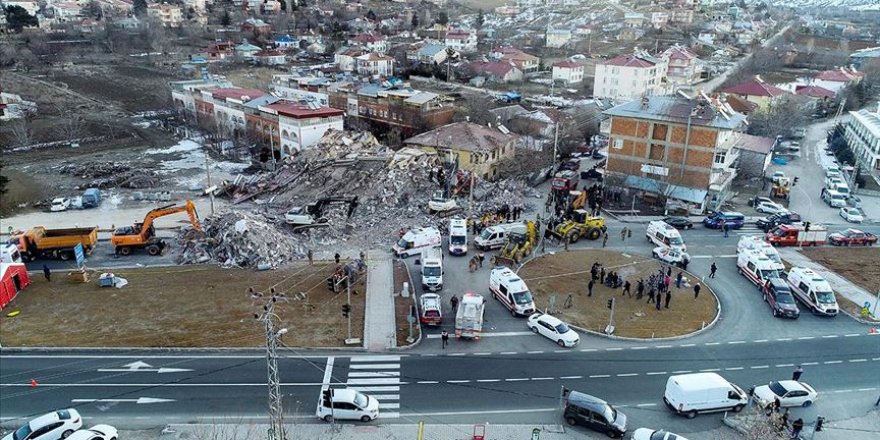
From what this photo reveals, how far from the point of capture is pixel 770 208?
41.8 meters

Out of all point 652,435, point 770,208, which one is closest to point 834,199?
point 770,208

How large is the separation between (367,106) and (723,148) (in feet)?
134

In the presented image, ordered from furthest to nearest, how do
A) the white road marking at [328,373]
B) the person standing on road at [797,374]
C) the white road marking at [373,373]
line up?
the white road marking at [373,373]
the person standing on road at [797,374]
the white road marking at [328,373]

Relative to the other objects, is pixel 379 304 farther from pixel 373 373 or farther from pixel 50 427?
pixel 50 427

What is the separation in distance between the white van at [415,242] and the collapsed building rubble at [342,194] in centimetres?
193

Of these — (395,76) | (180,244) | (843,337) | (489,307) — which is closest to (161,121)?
(395,76)

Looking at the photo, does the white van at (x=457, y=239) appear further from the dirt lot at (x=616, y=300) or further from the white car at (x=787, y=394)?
the white car at (x=787, y=394)

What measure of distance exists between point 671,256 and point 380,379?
1929 centimetres

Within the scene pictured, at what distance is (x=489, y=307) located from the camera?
90.3 feet

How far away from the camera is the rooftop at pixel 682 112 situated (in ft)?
132

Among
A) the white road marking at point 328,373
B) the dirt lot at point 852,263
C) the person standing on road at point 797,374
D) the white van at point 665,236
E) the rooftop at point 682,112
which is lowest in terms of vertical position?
the white road marking at point 328,373

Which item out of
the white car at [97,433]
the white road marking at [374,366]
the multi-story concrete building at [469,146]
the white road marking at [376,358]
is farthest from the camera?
the multi-story concrete building at [469,146]

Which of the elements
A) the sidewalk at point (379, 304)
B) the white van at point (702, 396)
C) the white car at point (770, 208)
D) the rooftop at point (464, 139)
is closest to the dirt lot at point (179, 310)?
the sidewalk at point (379, 304)

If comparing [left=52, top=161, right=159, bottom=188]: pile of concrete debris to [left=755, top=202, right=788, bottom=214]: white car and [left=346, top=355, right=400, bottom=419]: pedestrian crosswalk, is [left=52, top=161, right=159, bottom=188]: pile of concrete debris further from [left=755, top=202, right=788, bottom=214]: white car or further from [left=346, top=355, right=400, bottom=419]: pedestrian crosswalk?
[left=755, top=202, right=788, bottom=214]: white car
